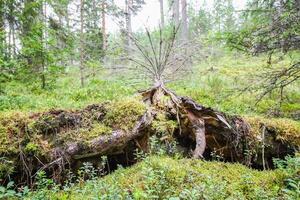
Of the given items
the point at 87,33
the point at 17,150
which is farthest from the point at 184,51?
the point at 87,33

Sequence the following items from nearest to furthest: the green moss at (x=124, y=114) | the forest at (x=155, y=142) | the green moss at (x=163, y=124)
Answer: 1. the forest at (x=155, y=142)
2. the green moss at (x=124, y=114)
3. the green moss at (x=163, y=124)

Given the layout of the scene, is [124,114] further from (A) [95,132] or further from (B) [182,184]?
(B) [182,184]

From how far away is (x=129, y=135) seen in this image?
13.4ft

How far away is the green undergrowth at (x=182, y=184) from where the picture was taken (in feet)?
9.20

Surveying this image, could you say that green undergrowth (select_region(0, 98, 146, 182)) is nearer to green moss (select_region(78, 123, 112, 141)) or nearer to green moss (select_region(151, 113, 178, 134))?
green moss (select_region(78, 123, 112, 141))

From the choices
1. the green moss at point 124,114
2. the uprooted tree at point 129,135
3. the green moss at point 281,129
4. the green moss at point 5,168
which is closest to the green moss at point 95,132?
the uprooted tree at point 129,135

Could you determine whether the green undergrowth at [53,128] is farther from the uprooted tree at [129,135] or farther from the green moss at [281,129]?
the green moss at [281,129]

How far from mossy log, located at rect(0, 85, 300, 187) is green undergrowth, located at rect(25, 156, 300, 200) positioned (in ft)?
1.61

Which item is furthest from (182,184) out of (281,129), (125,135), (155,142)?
(281,129)

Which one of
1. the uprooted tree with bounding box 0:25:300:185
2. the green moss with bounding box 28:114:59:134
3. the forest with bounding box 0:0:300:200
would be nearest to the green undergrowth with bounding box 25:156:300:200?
the forest with bounding box 0:0:300:200

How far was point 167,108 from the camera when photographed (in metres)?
4.79

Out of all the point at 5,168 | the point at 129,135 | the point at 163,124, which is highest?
the point at 163,124

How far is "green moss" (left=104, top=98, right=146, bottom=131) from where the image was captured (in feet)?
13.5

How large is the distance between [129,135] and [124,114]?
348mm
